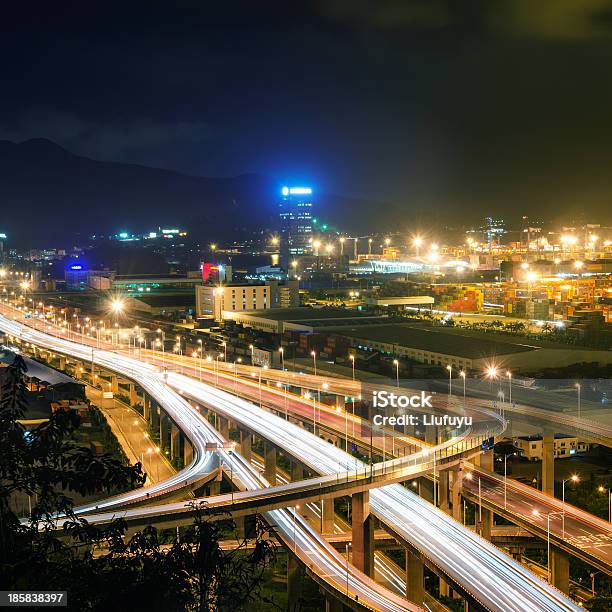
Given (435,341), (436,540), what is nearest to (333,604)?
(436,540)

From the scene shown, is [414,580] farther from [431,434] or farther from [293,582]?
[431,434]

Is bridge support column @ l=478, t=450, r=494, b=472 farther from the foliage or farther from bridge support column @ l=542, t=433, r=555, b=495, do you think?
the foliage

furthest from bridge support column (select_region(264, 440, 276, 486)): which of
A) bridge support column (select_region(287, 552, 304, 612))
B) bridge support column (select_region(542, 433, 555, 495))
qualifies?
bridge support column (select_region(542, 433, 555, 495))

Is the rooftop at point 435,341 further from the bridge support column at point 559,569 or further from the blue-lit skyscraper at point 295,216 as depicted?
the blue-lit skyscraper at point 295,216

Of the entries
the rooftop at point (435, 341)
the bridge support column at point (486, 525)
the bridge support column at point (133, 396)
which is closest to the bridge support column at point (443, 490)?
the bridge support column at point (486, 525)

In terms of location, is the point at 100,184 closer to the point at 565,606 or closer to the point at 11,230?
the point at 11,230

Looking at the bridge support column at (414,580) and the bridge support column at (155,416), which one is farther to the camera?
the bridge support column at (155,416)
